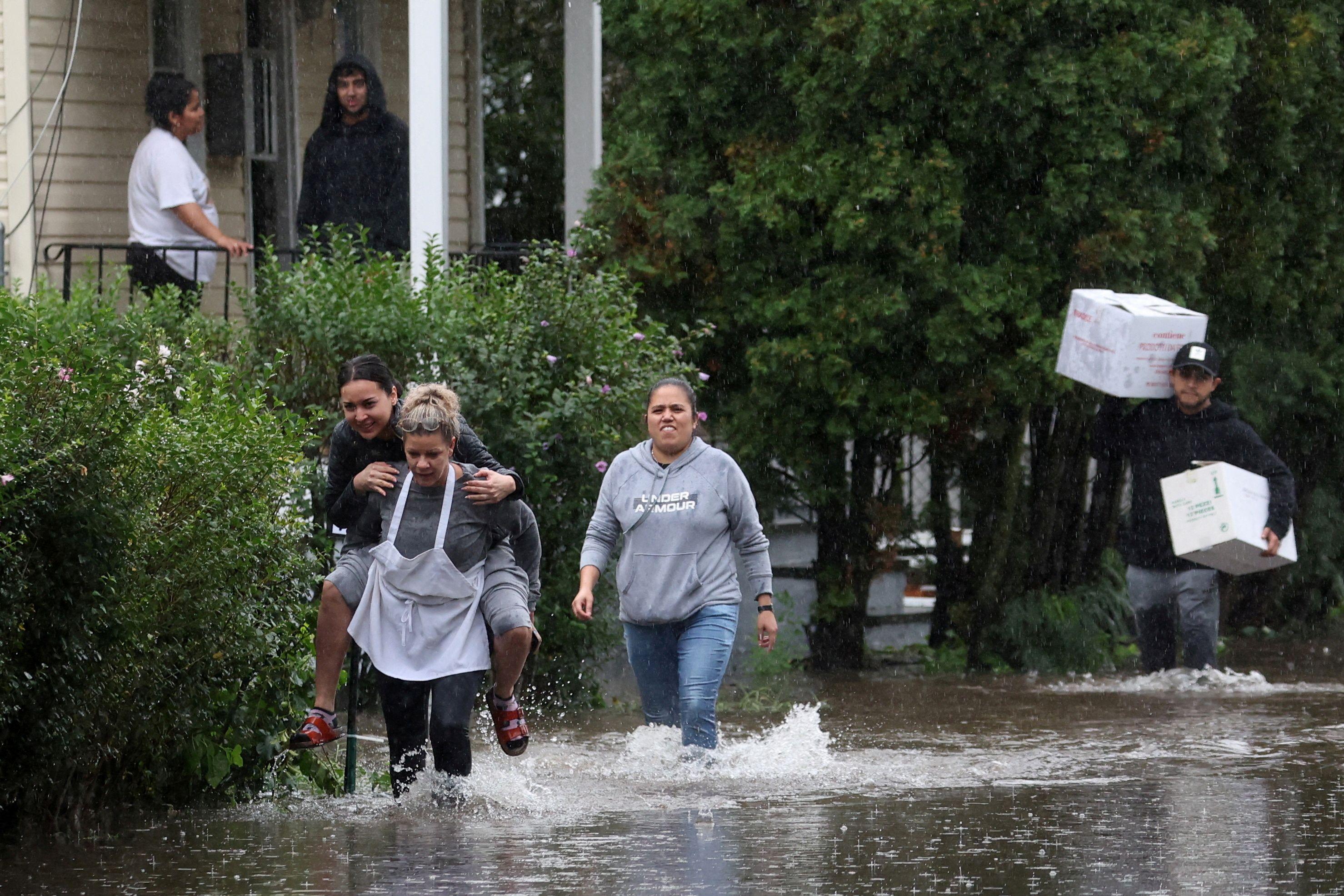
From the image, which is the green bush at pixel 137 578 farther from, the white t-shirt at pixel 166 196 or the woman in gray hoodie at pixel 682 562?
the white t-shirt at pixel 166 196

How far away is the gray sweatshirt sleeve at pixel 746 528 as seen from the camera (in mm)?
7809

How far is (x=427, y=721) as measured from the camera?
22.9ft

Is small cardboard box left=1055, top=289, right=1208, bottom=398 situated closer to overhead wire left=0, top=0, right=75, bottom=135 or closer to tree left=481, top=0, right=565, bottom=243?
tree left=481, top=0, right=565, bottom=243

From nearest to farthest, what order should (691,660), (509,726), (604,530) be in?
(509,726) < (691,660) < (604,530)

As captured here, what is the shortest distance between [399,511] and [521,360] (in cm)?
348

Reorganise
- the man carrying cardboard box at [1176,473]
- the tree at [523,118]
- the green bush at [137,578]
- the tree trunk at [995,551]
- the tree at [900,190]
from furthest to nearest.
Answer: the tree at [523,118] → the tree trunk at [995,551] → the tree at [900,190] → the man carrying cardboard box at [1176,473] → the green bush at [137,578]

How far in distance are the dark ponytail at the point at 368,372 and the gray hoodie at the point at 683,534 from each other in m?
1.26

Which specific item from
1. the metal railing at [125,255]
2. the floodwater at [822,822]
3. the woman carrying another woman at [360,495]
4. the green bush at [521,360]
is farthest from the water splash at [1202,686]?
the woman carrying another woman at [360,495]

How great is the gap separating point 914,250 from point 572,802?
17.6 ft

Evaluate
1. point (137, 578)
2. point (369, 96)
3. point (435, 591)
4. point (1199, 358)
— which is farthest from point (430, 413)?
point (369, 96)

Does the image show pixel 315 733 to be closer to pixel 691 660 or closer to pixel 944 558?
pixel 691 660

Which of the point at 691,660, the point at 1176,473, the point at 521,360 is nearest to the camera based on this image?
the point at 691,660

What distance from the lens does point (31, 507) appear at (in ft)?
19.3

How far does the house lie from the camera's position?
1283 cm
